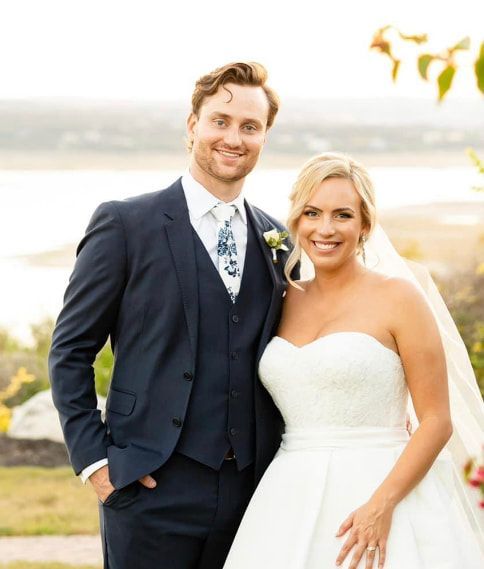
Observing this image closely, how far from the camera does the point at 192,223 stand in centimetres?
335

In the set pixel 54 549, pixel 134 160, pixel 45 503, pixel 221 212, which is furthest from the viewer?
pixel 134 160

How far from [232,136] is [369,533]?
1.33 metres

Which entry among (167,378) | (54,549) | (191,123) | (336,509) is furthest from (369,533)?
(54,549)

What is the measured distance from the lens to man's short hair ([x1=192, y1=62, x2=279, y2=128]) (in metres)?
3.38

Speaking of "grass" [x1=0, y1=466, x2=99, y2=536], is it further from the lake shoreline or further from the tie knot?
the lake shoreline

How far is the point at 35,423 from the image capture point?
7.68 m

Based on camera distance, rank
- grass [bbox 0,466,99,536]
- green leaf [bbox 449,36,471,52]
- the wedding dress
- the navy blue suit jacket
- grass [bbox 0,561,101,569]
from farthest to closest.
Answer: grass [bbox 0,466,99,536] → grass [bbox 0,561,101,569] → the navy blue suit jacket → the wedding dress → green leaf [bbox 449,36,471,52]

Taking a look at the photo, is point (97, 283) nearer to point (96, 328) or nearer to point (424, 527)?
point (96, 328)

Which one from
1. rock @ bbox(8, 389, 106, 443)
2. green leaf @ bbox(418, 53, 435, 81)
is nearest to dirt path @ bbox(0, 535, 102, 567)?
rock @ bbox(8, 389, 106, 443)

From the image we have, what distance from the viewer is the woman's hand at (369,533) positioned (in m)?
2.95

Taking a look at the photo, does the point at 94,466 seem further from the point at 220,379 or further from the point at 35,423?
the point at 35,423

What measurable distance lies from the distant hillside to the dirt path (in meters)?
6.91

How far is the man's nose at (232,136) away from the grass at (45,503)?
3.80 m

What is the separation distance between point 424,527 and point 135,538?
3.00ft
